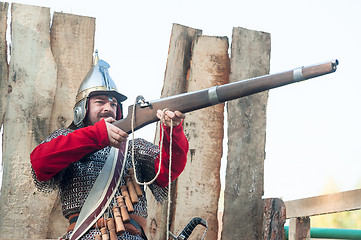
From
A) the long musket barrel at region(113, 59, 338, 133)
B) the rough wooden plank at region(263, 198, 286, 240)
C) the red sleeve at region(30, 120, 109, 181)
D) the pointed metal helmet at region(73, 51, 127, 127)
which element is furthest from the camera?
the rough wooden plank at region(263, 198, 286, 240)

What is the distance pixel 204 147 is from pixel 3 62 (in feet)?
6.13

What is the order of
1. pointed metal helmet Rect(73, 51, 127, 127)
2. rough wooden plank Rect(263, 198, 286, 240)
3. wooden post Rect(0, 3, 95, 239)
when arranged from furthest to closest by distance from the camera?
1. wooden post Rect(0, 3, 95, 239)
2. rough wooden plank Rect(263, 198, 286, 240)
3. pointed metal helmet Rect(73, 51, 127, 127)

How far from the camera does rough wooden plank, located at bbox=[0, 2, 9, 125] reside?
17.8ft

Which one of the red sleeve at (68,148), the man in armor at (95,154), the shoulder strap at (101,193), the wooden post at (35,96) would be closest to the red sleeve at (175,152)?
the man in armor at (95,154)

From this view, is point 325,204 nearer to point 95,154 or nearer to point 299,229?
point 299,229

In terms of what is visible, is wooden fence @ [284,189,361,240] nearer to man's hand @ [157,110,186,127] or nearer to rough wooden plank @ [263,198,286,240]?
rough wooden plank @ [263,198,286,240]

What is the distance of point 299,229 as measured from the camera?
4996mm

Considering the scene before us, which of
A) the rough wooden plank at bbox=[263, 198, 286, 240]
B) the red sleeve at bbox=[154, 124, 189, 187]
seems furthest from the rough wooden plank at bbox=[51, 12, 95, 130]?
the rough wooden plank at bbox=[263, 198, 286, 240]

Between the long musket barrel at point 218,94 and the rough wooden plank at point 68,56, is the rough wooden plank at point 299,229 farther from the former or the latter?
the rough wooden plank at point 68,56

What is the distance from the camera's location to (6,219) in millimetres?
5242

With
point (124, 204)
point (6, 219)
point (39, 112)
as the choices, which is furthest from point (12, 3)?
point (124, 204)

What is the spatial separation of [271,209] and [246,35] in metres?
1.64

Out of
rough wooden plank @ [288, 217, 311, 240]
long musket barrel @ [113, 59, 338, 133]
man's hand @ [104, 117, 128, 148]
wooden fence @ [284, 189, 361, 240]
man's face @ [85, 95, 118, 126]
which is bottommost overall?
rough wooden plank @ [288, 217, 311, 240]

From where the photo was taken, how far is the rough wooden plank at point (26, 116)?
5.28 m
